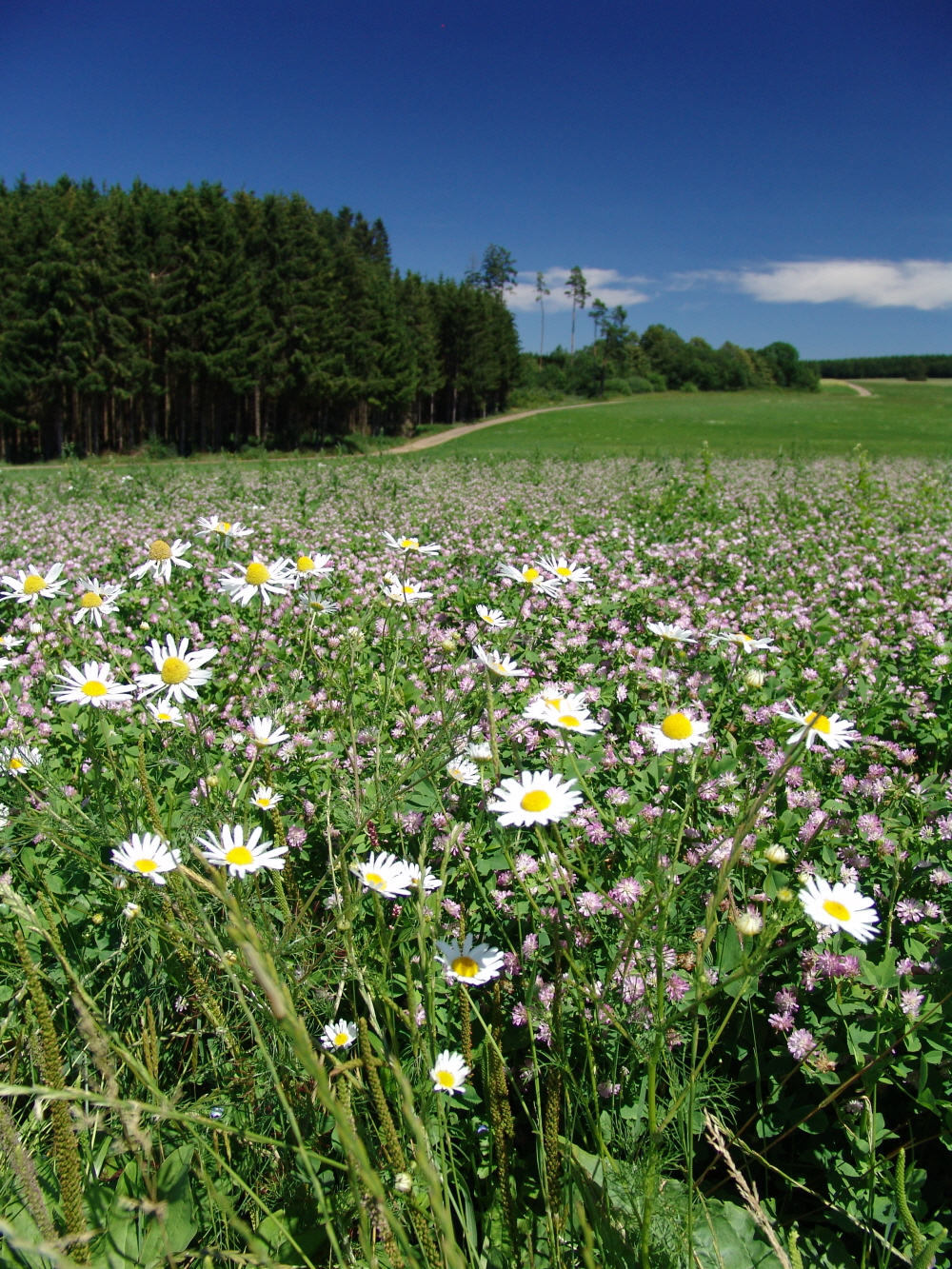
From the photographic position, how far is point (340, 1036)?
4.33 feet

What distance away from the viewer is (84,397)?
29703 millimetres

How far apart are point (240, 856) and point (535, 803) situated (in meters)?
0.55

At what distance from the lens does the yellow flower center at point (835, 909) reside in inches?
40.5

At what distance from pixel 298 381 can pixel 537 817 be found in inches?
1366

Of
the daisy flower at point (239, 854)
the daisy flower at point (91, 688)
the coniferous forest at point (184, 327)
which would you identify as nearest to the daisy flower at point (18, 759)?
the daisy flower at point (91, 688)

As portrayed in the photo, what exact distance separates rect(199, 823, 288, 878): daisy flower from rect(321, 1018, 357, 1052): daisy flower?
0.37m

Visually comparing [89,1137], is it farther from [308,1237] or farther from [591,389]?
[591,389]

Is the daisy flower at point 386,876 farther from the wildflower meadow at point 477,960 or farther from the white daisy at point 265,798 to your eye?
the white daisy at point 265,798

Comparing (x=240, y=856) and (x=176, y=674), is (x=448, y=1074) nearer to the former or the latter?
(x=240, y=856)

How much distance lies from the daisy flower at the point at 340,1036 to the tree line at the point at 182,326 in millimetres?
29705

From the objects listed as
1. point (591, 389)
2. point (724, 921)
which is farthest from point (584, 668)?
point (591, 389)

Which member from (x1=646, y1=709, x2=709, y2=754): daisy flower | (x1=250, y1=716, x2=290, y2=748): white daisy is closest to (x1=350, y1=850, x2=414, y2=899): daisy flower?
(x1=250, y1=716, x2=290, y2=748): white daisy

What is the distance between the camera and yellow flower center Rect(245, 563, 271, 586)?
77.4 inches

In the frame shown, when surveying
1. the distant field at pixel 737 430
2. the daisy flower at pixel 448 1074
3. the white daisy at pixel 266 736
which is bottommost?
the daisy flower at pixel 448 1074
